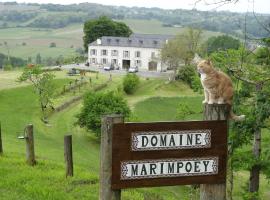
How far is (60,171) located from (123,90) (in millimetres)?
38360

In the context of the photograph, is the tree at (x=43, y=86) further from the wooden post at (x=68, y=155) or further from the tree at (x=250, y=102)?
the wooden post at (x=68, y=155)

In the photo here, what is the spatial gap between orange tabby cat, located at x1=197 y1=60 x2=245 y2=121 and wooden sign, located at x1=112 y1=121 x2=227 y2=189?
41 centimetres

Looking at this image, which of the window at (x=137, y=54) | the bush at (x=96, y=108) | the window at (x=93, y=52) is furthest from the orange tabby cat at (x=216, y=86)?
the window at (x=93, y=52)

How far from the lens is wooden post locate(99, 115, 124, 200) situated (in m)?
5.77

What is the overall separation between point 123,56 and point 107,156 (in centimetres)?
7421

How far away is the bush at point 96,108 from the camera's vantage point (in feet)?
112

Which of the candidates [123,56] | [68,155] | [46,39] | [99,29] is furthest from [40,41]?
[68,155]

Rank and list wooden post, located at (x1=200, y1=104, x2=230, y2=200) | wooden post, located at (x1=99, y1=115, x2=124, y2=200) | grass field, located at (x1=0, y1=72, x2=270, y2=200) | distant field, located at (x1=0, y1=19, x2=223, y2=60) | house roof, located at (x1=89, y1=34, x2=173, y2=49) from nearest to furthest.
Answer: wooden post, located at (x1=99, y1=115, x2=124, y2=200), wooden post, located at (x1=200, y1=104, x2=230, y2=200), grass field, located at (x1=0, y1=72, x2=270, y2=200), house roof, located at (x1=89, y1=34, x2=173, y2=49), distant field, located at (x1=0, y1=19, x2=223, y2=60)

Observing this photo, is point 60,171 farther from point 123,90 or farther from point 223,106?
point 123,90

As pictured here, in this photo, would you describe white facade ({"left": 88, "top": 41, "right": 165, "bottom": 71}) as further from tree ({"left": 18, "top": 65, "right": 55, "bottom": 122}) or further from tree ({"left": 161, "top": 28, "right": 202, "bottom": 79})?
tree ({"left": 18, "top": 65, "right": 55, "bottom": 122})

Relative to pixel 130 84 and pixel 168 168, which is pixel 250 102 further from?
pixel 130 84

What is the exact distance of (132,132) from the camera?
5781mm

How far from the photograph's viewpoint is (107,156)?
5832mm

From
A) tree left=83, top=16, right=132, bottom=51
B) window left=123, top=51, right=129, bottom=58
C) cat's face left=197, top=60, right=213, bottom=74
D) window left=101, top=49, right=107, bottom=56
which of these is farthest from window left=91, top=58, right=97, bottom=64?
cat's face left=197, top=60, right=213, bottom=74
